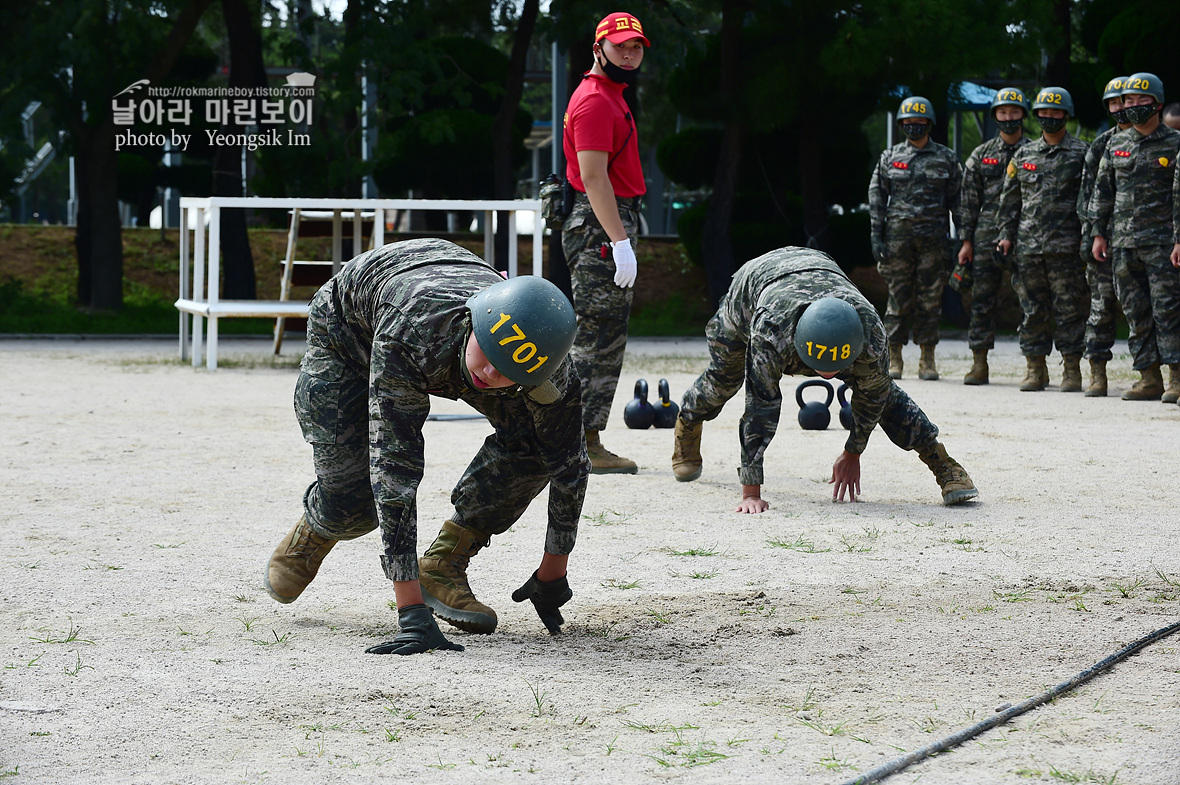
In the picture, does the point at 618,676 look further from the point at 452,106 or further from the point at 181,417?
the point at 452,106

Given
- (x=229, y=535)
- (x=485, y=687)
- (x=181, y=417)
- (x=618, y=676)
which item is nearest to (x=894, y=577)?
(x=618, y=676)

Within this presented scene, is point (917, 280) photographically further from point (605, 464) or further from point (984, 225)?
point (605, 464)

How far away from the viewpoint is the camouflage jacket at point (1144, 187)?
32.5 feet

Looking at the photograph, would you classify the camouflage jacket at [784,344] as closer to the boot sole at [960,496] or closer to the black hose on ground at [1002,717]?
the boot sole at [960,496]

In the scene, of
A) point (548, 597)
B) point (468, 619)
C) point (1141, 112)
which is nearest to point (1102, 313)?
point (1141, 112)

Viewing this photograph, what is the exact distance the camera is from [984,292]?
11.8m

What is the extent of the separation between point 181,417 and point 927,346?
6.30m

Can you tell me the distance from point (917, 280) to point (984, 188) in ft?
3.13

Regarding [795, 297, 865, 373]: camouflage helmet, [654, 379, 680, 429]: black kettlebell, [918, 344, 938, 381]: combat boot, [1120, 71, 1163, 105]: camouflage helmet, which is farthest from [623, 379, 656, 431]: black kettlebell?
[1120, 71, 1163, 105]: camouflage helmet

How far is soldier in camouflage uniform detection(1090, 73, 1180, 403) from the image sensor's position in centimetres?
988

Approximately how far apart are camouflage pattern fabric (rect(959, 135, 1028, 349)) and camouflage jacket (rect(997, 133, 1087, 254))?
0.39 metres

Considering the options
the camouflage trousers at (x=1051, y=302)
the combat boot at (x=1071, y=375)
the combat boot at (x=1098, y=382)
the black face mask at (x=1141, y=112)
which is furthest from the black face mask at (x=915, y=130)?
the combat boot at (x=1098, y=382)

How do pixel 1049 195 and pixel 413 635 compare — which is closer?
pixel 413 635

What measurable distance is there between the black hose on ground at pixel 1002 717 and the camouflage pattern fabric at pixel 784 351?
1.72m
